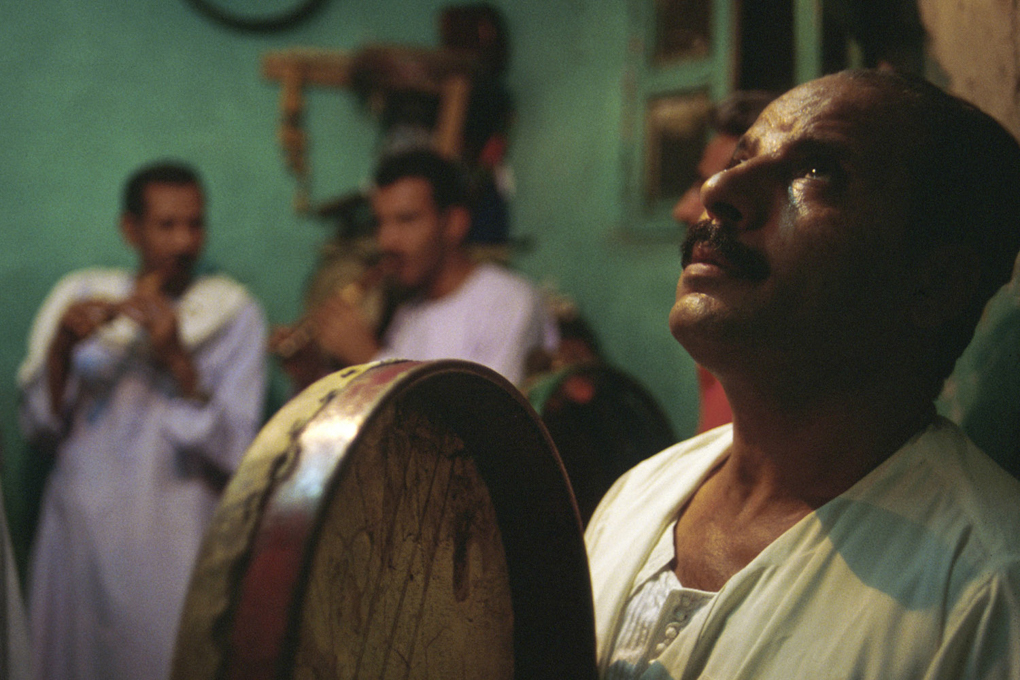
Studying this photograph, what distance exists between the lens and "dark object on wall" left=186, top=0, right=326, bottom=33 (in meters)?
3.47

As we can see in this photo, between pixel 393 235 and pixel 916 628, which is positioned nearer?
pixel 916 628

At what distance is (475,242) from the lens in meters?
3.51

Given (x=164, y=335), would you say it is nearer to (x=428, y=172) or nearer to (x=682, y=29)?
(x=428, y=172)

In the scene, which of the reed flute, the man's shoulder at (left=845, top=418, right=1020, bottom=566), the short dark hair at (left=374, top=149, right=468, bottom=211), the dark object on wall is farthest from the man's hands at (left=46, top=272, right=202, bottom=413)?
the man's shoulder at (left=845, top=418, right=1020, bottom=566)

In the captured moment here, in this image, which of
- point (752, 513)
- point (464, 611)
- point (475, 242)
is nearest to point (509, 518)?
point (464, 611)

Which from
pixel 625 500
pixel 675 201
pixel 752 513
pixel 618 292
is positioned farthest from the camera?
pixel 618 292

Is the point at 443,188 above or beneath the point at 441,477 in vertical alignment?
above

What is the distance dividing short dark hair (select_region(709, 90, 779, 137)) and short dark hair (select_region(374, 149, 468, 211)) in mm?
1451

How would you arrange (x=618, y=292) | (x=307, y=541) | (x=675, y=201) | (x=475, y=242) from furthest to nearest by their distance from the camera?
(x=475, y=242), (x=618, y=292), (x=675, y=201), (x=307, y=541)

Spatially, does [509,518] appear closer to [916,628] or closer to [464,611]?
[464,611]

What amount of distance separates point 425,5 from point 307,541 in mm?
3754

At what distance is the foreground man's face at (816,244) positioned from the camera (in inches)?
32.2

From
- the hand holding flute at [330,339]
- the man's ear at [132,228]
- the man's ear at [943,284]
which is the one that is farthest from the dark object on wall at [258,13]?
the man's ear at [943,284]

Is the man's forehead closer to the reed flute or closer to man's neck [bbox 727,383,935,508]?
man's neck [bbox 727,383,935,508]
